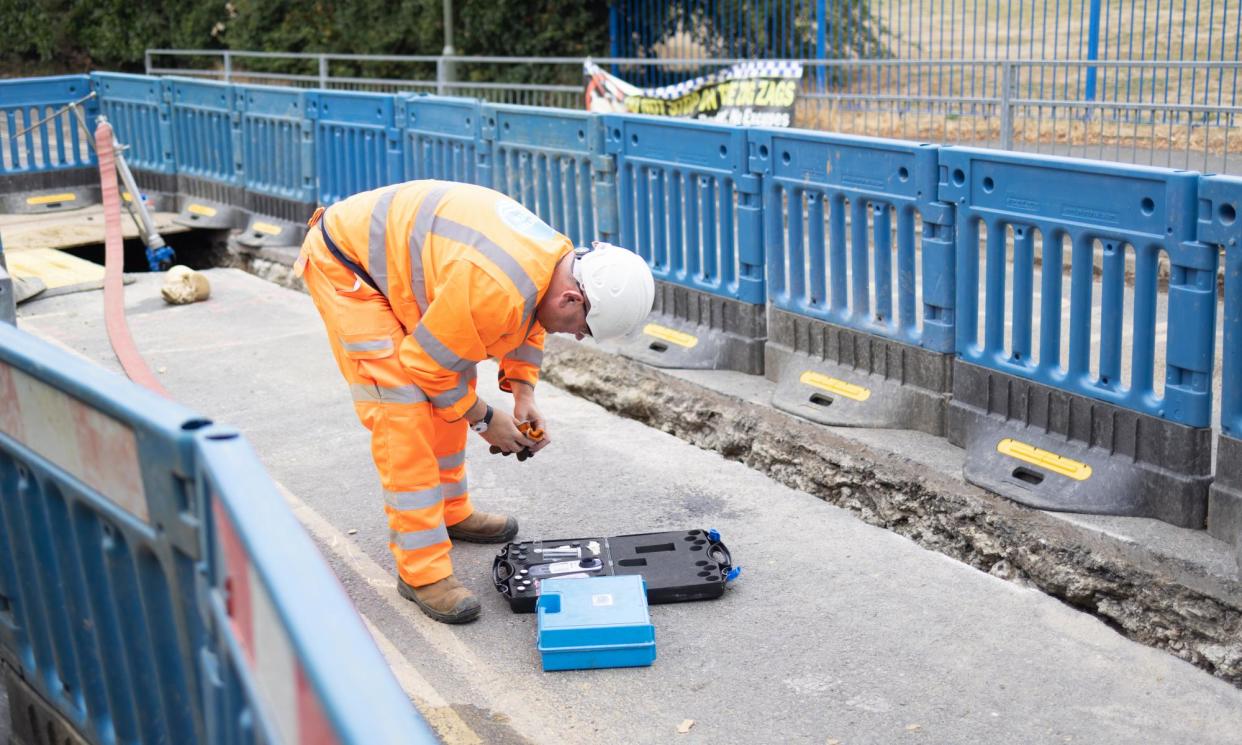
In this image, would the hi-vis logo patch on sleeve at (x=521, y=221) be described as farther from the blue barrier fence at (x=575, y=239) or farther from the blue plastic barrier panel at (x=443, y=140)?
the blue plastic barrier panel at (x=443, y=140)

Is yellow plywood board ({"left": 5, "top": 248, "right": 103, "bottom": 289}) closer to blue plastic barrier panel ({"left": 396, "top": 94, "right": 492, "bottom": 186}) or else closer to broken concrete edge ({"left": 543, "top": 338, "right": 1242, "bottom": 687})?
blue plastic barrier panel ({"left": 396, "top": 94, "right": 492, "bottom": 186})

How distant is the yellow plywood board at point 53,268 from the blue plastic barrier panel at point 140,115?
2.27 metres

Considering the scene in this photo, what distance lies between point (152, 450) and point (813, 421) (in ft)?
14.4

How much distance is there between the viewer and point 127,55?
27.7m

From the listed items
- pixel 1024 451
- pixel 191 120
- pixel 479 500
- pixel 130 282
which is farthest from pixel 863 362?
pixel 191 120

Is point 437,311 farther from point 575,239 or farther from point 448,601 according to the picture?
point 575,239

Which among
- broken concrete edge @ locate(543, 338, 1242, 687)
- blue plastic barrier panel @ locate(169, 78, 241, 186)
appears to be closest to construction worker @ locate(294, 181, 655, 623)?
broken concrete edge @ locate(543, 338, 1242, 687)

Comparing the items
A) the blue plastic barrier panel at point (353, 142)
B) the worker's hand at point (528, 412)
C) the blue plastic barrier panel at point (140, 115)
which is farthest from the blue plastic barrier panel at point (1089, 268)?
the blue plastic barrier panel at point (140, 115)

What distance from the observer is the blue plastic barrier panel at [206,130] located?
12.8 metres

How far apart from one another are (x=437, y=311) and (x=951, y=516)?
8.10 feet

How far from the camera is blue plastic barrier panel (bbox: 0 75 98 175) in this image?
1352cm

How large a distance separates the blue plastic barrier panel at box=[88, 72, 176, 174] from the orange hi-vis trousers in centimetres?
960

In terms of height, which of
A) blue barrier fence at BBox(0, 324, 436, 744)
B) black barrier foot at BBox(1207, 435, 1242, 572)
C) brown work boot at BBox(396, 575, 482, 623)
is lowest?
brown work boot at BBox(396, 575, 482, 623)

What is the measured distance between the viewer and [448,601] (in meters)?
4.77
